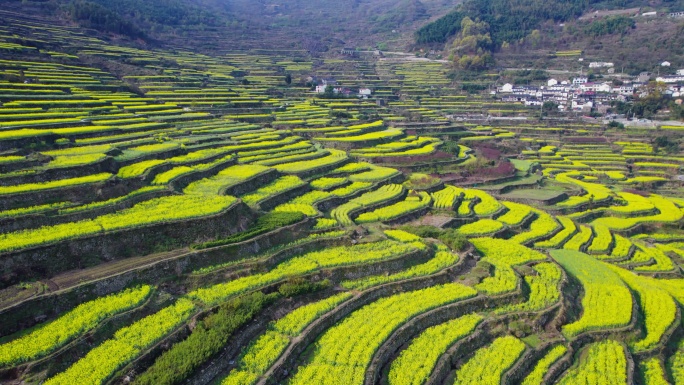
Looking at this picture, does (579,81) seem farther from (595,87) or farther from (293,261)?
(293,261)

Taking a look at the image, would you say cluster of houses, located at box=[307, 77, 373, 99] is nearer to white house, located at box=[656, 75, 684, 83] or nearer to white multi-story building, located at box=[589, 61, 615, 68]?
white multi-story building, located at box=[589, 61, 615, 68]

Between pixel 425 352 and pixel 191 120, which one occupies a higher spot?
pixel 191 120

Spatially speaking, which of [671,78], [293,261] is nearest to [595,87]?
[671,78]

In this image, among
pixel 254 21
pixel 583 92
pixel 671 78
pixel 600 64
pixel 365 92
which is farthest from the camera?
pixel 254 21

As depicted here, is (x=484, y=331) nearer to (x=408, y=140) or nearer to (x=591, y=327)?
(x=591, y=327)

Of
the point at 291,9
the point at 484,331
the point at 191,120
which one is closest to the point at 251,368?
the point at 484,331

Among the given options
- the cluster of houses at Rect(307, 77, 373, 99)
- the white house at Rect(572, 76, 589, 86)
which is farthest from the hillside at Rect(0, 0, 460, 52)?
the white house at Rect(572, 76, 589, 86)
